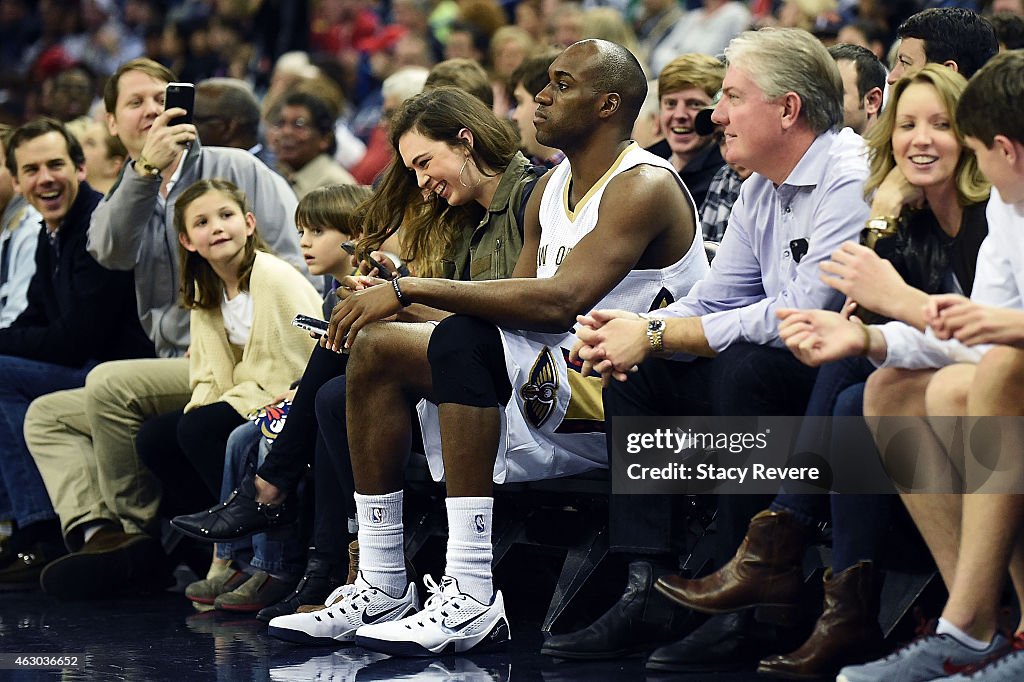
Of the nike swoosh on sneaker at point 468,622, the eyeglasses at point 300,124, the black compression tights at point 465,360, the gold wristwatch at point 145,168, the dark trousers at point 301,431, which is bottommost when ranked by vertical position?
the nike swoosh on sneaker at point 468,622

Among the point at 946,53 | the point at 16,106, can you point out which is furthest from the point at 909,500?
the point at 16,106

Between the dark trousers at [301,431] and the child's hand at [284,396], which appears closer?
the dark trousers at [301,431]

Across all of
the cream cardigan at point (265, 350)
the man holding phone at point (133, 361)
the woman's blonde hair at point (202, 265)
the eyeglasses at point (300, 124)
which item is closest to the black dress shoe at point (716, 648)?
the cream cardigan at point (265, 350)

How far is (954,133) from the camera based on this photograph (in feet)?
10.8

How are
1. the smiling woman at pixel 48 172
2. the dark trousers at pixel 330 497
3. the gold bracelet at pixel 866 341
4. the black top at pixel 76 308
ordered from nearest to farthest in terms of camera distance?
1. the gold bracelet at pixel 866 341
2. the dark trousers at pixel 330 497
3. the black top at pixel 76 308
4. the smiling woman at pixel 48 172

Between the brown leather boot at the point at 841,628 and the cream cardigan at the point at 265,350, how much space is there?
7.51 feet

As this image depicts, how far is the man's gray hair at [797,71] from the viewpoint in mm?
3658

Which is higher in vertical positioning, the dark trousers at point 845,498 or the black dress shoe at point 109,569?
the dark trousers at point 845,498

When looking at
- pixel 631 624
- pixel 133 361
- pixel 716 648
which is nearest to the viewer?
pixel 716 648

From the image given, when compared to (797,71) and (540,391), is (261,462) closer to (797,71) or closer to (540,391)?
(540,391)

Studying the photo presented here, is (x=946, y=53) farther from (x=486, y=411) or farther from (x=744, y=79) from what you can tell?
(x=486, y=411)

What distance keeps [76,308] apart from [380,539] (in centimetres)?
226

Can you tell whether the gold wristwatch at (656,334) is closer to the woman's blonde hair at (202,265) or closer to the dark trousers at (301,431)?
the dark trousers at (301,431)

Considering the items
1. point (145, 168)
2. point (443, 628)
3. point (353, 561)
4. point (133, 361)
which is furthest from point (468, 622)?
point (145, 168)
